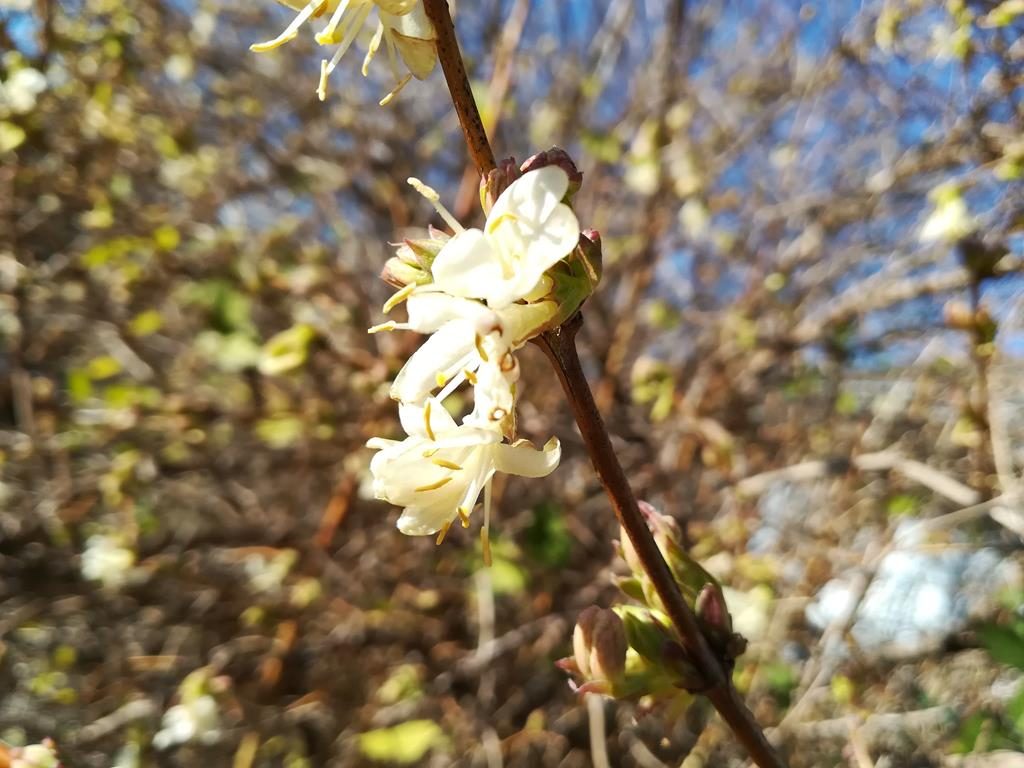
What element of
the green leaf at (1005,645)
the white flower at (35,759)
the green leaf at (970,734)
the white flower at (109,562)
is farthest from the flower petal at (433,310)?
the white flower at (109,562)

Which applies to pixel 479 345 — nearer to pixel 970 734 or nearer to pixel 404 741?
pixel 970 734

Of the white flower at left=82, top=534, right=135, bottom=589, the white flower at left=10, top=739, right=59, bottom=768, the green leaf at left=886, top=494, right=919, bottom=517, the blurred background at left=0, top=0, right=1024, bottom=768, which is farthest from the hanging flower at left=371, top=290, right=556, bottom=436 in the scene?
the white flower at left=82, top=534, right=135, bottom=589

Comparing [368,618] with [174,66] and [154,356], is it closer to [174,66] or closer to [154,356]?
[154,356]

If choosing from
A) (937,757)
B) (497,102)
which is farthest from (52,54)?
(937,757)

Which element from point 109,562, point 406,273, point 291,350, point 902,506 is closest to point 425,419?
point 406,273

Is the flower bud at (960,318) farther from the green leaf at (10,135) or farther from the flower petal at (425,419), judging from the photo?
the green leaf at (10,135)
